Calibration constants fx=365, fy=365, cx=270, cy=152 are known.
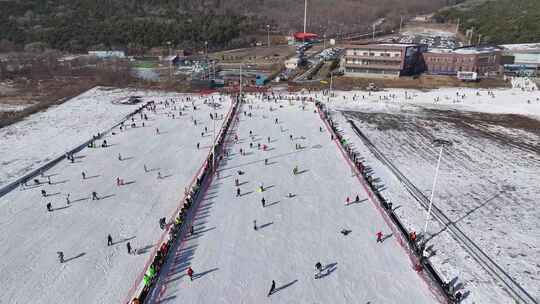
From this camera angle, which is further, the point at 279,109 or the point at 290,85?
the point at 290,85

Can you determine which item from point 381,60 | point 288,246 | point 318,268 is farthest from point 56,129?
point 381,60

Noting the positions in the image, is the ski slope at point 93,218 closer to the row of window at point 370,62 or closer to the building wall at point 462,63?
the row of window at point 370,62

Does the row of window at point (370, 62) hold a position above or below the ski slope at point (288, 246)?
above

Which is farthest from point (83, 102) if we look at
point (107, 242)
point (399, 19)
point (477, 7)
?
point (477, 7)

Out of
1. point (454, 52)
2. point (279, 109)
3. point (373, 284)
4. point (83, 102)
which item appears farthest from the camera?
point (454, 52)

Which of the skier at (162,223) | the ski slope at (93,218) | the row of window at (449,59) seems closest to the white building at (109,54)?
the ski slope at (93,218)

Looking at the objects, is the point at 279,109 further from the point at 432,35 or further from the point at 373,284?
the point at 432,35
